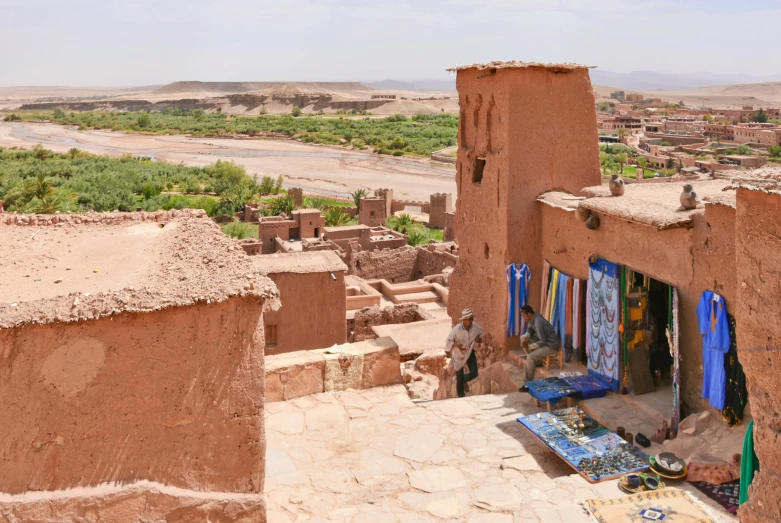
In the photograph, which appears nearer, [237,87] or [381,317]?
[381,317]

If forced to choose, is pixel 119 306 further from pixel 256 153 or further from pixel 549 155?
pixel 256 153

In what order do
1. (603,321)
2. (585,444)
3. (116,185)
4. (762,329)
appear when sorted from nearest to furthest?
(762,329), (585,444), (603,321), (116,185)

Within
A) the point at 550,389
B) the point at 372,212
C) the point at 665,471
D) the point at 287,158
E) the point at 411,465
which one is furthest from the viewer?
the point at 287,158

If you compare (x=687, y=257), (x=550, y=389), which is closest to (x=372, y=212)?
(x=550, y=389)

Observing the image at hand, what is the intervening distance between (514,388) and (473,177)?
298cm

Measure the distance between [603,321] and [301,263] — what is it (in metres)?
5.77

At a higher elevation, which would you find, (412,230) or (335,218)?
(335,218)

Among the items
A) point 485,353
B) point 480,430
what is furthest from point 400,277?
point 480,430

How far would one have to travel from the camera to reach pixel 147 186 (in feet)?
130

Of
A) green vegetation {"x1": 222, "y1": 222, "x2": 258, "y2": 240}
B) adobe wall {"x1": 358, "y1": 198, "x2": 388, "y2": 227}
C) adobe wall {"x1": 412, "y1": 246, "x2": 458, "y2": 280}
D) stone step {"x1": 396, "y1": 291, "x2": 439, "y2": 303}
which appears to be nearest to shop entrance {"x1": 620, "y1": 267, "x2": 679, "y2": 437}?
stone step {"x1": 396, "y1": 291, "x2": 439, "y2": 303}

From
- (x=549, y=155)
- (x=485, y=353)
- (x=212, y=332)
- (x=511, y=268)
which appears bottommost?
(x=485, y=353)

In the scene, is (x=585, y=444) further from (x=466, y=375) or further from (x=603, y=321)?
(x=466, y=375)

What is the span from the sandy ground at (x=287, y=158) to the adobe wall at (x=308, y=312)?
30016mm

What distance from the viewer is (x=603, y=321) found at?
7.26 m
